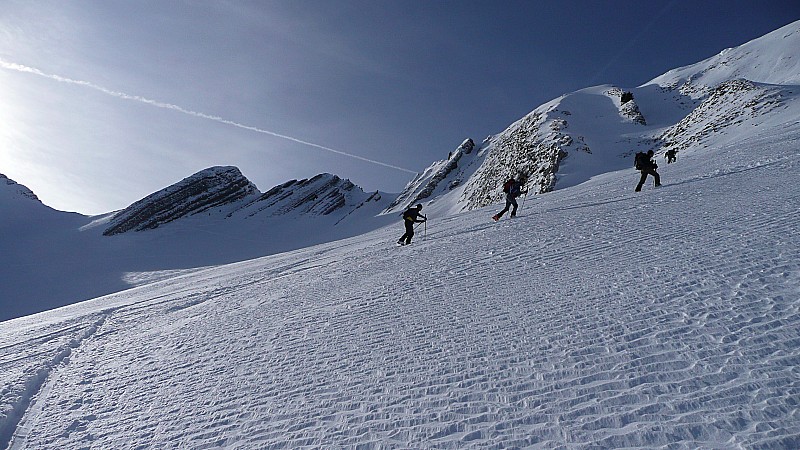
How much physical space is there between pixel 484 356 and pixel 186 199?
75682 mm

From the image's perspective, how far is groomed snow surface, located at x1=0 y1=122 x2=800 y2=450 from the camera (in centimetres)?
413

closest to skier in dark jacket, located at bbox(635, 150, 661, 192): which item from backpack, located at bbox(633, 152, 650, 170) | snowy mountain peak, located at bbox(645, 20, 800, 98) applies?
backpack, located at bbox(633, 152, 650, 170)

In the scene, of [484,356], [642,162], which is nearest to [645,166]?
[642,162]

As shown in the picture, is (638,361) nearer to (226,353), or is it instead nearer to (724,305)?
(724,305)

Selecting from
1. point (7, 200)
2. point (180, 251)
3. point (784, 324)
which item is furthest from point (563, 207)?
point (7, 200)

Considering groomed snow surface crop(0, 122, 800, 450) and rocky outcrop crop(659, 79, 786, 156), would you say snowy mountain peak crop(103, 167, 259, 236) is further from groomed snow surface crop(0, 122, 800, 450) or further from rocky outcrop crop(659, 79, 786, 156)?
rocky outcrop crop(659, 79, 786, 156)

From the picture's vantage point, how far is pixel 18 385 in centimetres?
696

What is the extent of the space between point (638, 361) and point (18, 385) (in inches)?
366

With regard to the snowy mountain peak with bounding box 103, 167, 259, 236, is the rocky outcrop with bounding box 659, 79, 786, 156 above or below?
below

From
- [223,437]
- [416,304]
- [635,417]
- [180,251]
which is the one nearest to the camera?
[635,417]

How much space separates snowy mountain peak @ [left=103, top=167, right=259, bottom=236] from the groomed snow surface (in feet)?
193

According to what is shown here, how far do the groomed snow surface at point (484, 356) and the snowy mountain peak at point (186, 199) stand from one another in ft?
193

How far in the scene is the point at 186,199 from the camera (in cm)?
7131

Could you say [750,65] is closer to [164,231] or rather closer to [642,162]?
[642,162]
